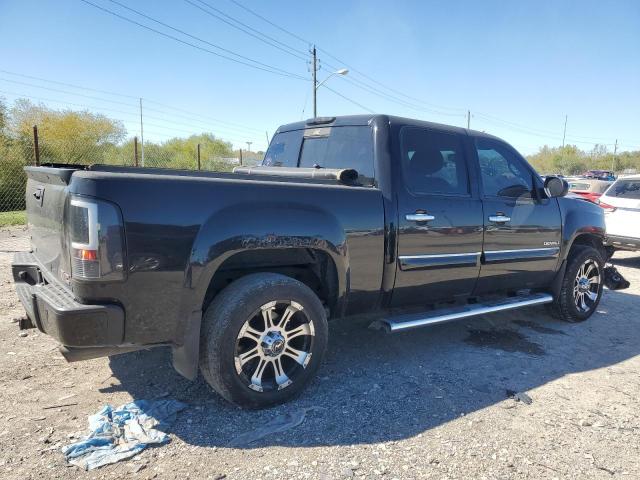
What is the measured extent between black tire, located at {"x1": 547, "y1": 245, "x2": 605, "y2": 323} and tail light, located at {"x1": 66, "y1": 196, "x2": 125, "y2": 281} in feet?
14.8

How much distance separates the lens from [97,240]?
2.40m

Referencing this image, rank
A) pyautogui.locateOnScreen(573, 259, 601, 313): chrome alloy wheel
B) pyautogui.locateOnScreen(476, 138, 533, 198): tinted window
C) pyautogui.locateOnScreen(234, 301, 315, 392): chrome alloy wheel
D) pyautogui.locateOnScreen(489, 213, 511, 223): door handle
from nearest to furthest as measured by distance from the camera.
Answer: pyautogui.locateOnScreen(234, 301, 315, 392): chrome alloy wheel < pyautogui.locateOnScreen(489, 213, 511, 223): door handle < pyautogui.locateOnScreen(476, 138, 533, 198): tinted window < pyautogui.locateOnScreen(573, 259, 601, 313): chrome alloy wheel

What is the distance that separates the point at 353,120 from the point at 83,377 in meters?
2.90

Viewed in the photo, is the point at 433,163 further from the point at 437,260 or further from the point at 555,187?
the point at 555,187

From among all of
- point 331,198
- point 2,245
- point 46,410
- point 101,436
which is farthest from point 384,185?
point 2,245

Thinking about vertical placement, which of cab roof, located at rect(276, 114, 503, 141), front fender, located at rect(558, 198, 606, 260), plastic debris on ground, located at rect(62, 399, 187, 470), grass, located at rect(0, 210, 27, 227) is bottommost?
plastic debris on ground, located at rect(62, 399, 187, 470)

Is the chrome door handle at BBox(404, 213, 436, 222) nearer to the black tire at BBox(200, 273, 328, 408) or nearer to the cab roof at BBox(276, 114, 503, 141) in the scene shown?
A: the cab roof at BBox(276, 114, 503, 141)

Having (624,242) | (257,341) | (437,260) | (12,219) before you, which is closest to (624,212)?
(624,242)

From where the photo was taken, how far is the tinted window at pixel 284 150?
4.56m

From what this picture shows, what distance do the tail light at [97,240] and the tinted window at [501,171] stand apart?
3114 mm

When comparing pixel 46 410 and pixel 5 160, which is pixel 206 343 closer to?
pixel 46 410

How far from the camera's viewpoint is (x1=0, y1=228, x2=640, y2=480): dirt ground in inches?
98.5

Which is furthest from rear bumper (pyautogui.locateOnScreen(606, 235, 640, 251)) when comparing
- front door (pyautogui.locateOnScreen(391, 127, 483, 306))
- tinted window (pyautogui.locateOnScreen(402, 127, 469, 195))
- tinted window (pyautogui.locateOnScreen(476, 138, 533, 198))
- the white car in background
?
tinted window (pyautogui.locateOnScreen(402, 127, 469, 195))

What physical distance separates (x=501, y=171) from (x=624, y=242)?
17.7ft
